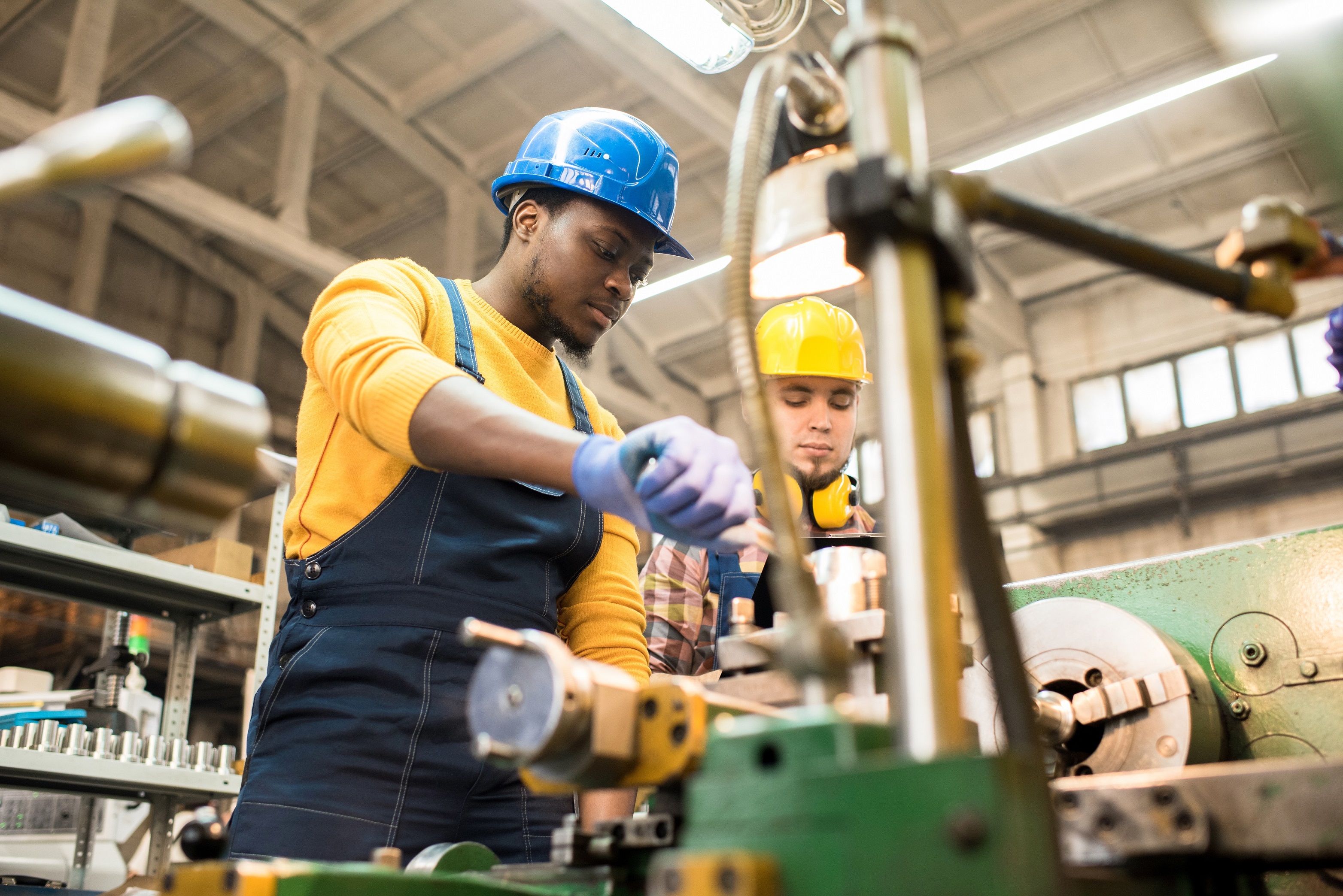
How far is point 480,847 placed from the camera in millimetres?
776

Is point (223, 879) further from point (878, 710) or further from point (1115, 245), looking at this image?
point (1115, 245)

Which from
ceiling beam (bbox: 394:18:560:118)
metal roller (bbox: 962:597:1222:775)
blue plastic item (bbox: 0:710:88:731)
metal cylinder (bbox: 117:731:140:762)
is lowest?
metal roller (bbox: 962:597:1222:775)

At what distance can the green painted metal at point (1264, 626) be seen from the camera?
1.03 metres

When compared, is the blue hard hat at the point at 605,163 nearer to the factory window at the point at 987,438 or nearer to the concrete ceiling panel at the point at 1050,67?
the concrete ceiling panel at the point at 1050,67

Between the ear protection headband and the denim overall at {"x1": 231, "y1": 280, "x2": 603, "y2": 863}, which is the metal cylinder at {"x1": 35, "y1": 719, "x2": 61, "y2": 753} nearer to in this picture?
the denim overall at {"x1": 231, "y1": 280, "x2": 603, "y2": 863}

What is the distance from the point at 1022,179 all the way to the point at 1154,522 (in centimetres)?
212

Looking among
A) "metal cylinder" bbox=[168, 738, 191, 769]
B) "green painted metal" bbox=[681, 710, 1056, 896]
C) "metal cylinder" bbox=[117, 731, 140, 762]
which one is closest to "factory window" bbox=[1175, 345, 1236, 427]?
"metal cylinder" bbox=[168, 738, 191, 769]

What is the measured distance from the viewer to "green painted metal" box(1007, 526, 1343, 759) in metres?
1.03

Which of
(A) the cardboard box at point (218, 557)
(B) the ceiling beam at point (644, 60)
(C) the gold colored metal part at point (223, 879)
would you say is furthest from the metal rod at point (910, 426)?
(B) the ceiling beam at point (644, 60)

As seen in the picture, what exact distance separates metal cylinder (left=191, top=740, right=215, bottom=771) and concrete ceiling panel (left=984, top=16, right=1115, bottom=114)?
15.1 ft

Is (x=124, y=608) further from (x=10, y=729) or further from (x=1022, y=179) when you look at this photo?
(x=1022, y=179)

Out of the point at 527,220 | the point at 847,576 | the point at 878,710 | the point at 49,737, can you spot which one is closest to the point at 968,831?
the point at 878,710

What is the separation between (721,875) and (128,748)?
229cm

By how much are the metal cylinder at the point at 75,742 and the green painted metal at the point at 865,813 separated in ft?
7.03
